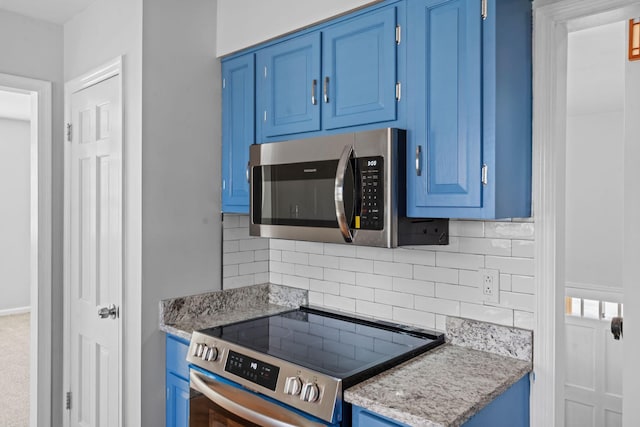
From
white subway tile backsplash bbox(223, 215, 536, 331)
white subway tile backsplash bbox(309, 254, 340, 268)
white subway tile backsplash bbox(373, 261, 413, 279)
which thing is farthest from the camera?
white subway tile backsplash bbox(309, 254, 340, 268)

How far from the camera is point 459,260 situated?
1.93 m

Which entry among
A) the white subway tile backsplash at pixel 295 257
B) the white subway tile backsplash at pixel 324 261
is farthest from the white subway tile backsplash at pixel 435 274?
the white subway tile backsplash at pixel 295 257

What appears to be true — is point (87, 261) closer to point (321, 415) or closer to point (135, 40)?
point (135, 40)

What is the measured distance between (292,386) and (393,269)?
2.63 feet

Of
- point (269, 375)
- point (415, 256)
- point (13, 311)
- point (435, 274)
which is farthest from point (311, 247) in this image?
point (13, 311)

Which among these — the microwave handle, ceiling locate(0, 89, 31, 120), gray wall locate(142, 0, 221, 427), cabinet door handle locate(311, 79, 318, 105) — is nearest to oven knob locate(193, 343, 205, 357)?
gray wall locate(142, 0, 221, 427)

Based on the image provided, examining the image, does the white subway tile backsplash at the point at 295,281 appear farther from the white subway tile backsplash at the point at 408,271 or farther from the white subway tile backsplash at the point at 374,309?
the white subway tile backsplash at the point at 374,309

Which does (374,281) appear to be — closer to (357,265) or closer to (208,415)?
(357,265)

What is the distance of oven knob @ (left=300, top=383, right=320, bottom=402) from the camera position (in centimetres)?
148

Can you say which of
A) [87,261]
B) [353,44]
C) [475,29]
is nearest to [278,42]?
[353,44]

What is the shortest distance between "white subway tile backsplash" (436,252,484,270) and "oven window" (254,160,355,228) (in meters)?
0.50

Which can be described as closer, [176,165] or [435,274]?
[435,274]

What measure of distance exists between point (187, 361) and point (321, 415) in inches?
30.8

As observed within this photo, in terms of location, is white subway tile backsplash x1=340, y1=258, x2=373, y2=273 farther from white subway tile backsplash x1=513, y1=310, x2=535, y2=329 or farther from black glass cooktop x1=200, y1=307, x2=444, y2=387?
white subway tile backsplash x1=513, y1=310, x2=535, y2=329
